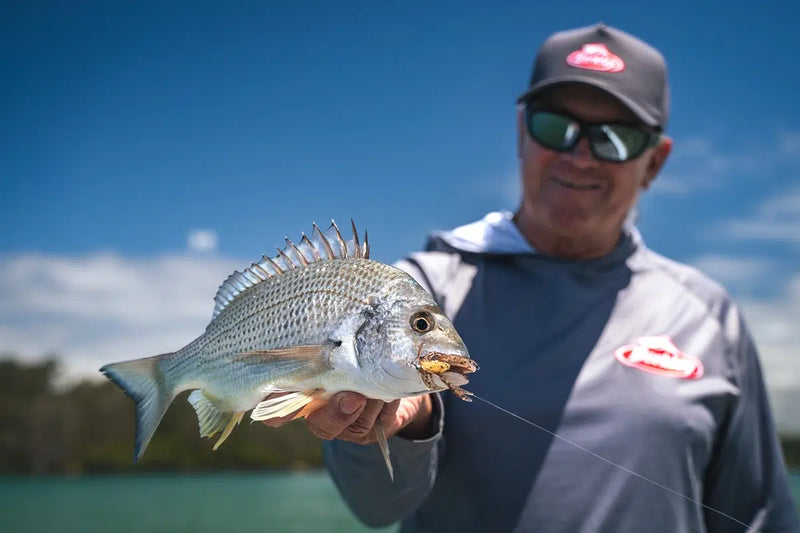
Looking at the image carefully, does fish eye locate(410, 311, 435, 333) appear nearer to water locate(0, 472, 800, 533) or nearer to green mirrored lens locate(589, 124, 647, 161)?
green mirrored lens locate(589, 124, 647, 161)

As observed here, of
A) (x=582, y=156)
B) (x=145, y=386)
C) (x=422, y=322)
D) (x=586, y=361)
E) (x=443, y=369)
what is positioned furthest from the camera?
(x=582, y=156)

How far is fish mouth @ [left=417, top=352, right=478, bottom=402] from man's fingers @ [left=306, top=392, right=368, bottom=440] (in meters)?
0.27

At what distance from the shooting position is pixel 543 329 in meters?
3.36

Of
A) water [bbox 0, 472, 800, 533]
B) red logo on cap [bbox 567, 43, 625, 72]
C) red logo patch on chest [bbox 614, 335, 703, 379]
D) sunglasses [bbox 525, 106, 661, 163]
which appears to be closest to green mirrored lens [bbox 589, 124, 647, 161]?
sunglasses [bbox 525, 106, 661, 163]

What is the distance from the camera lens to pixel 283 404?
6.32 ft

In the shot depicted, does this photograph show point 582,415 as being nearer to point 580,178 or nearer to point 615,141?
point 580,178

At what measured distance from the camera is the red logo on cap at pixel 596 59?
345 cm

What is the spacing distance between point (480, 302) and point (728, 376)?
1.32m

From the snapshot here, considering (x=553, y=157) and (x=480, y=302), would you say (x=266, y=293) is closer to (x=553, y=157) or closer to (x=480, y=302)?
(x=480, y=302)

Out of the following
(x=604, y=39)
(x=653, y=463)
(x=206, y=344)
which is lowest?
(x=653, y=463)

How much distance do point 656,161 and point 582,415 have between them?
1.59 meters

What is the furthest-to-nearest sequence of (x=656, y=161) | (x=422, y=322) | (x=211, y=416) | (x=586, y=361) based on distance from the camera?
(x=656, y=161) < (x=586, y=361) < (x=211, y=416) < (x=422, y=322)

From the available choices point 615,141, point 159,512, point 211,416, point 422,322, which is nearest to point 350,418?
point 422,322

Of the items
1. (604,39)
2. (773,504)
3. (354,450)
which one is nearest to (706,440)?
(773,504)
